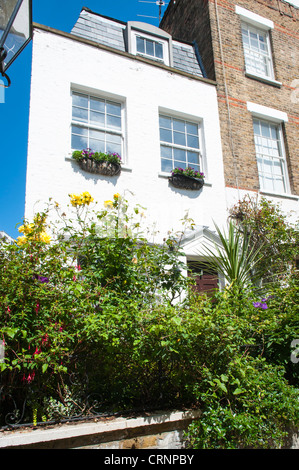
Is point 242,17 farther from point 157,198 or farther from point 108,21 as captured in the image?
point 157,198

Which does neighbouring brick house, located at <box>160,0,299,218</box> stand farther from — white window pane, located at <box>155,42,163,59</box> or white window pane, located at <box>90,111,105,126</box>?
white window pane, located at <box>90,111,105,126</box>

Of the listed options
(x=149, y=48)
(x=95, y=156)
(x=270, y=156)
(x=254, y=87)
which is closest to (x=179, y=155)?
(x=95, y=156)

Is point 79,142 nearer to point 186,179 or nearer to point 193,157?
point 186,179

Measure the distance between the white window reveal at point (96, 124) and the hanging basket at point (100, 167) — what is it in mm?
539

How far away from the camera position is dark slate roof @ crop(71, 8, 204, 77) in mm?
8469

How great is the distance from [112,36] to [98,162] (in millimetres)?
4095

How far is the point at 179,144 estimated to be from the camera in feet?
27.8

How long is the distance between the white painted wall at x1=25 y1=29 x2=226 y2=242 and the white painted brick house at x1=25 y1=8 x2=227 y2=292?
0.02 meters

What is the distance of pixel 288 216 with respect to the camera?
8.80m

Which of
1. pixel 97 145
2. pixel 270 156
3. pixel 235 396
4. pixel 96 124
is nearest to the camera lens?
pixel 235 396

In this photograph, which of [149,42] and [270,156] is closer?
[149,42]

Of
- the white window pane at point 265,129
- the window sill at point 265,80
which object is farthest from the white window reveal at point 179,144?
the window sill at point 265,80

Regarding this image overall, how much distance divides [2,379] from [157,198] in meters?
5.21

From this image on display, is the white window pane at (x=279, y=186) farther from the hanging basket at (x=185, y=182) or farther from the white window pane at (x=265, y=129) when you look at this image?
the hanging basket at (x=185, y=182)
